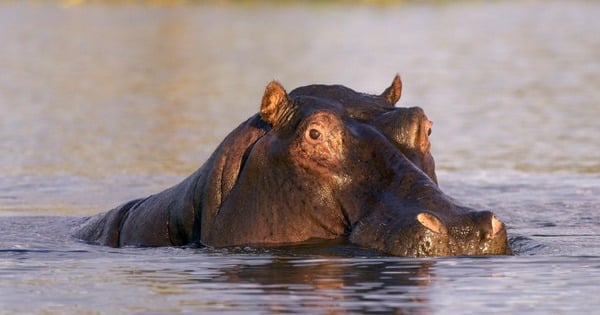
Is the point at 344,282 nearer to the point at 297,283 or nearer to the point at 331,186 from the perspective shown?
the point at 297,283

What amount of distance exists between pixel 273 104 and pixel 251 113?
38.1 feet

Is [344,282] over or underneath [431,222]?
underneath

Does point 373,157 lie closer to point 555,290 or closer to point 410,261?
point 410,261

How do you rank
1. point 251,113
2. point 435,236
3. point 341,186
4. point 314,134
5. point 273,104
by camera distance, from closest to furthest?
point 435,236
point 341,186
point 314,134
point 273,104
point 251,113

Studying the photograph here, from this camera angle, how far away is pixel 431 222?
6.94 metres

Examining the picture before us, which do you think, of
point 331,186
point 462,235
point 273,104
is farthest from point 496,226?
point 273,104

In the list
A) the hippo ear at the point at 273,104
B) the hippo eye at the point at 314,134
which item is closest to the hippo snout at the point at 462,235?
the hippo eye at the point at 314,134

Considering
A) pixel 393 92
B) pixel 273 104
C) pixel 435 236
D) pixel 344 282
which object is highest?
pixel 393 92

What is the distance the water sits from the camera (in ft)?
22.0

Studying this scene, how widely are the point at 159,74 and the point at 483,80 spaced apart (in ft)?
22.2

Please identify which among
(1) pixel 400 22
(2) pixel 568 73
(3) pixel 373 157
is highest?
(1) pixel 400 22

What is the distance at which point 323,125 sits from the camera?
7590mm

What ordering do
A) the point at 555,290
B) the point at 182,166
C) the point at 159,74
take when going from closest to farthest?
1. the point at 555,290
2. the point at 182,166
3. the point at 159,74

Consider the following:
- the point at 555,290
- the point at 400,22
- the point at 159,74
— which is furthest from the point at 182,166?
A: the point at 400,22
